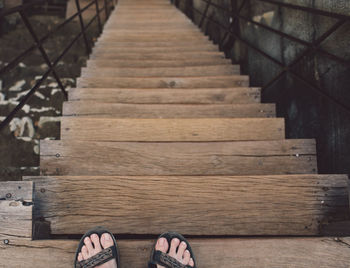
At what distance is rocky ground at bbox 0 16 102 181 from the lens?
76.3 inches

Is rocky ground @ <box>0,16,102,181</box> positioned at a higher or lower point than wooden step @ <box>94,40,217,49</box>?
lower

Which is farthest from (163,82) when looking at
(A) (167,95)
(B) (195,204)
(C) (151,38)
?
(C) (151,38)

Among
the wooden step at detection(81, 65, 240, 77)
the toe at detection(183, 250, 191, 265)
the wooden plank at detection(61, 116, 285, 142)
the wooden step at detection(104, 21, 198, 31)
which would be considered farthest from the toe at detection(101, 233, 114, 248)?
the wooden step at detection(104, 21, 198, 31)

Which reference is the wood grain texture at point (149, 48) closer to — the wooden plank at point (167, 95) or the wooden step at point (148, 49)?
the wooden step at point (148, 49)

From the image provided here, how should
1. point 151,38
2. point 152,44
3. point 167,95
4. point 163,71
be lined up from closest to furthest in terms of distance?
point 167,95
point 163,71
point 152,44
point 151,38

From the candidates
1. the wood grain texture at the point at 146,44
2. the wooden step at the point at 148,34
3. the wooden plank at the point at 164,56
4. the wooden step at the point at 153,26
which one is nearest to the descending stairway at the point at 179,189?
the wooden plank at the point at 164,56

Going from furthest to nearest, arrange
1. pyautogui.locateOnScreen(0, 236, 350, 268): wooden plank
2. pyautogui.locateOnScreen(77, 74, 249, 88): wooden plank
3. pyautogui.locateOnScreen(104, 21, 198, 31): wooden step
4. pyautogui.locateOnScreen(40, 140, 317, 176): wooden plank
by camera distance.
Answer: pyautogui.locateOnScreen(104, 21, 198, 31): wooden step
pyautogui.locateOnScreen(77, 74, 249, 88): wooden plank
pyautogui.locateOnScreen(40, 140, 317, 176): wooden plank
pyautogui.locateOnScreen(0, 236, 350, 268): wooden plank

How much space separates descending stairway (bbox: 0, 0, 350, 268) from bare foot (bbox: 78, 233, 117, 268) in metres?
0.05

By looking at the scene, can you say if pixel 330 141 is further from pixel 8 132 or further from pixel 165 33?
pixel 165 33

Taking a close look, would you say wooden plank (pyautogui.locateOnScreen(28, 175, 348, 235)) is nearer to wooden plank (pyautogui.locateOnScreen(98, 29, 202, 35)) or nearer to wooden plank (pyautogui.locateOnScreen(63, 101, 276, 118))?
wooden plank (pyautogui.locateOnScreen(63, 101, 276, 118))

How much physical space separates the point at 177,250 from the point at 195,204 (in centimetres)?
19

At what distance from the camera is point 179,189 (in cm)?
97

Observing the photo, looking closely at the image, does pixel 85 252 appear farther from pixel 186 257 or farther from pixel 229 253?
pixel 229 253

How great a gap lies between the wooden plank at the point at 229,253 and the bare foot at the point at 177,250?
52 millimetres
